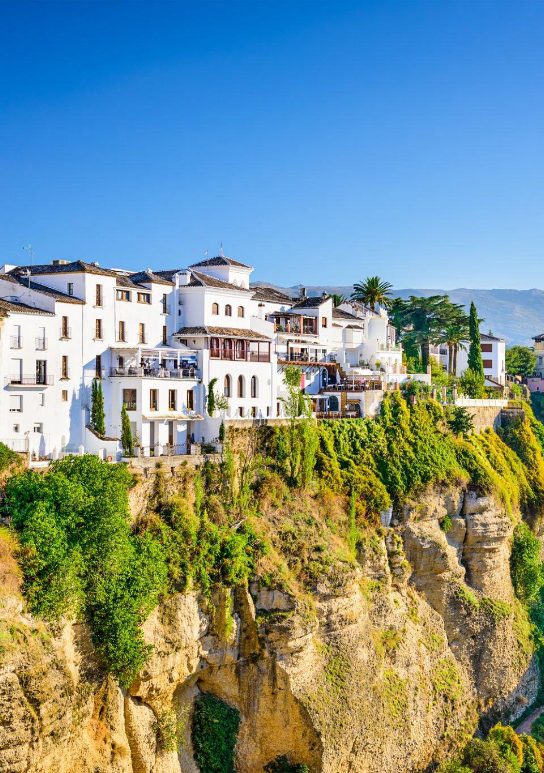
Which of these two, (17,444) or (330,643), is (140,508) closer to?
(17,444)

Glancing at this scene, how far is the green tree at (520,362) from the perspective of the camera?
110 meters

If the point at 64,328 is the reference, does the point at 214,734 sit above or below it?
below

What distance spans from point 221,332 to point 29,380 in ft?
42.5

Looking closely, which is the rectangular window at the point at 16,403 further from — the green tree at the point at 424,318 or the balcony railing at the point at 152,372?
the green tree at the point at 424,318

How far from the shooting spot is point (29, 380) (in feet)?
160

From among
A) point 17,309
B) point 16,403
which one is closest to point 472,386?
point 17,309

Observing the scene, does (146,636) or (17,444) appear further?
(17,444)

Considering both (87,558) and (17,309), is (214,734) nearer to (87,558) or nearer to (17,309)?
(87,558)

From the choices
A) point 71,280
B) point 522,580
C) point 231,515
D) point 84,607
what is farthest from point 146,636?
point 522,580

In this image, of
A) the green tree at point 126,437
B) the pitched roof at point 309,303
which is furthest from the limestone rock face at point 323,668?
the pitched roof at point 309,303

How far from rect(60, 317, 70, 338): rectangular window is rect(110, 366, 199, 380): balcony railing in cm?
334

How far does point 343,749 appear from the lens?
164 ft

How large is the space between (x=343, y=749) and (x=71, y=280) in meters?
26.0

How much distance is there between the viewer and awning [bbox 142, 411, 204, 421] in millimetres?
52969
